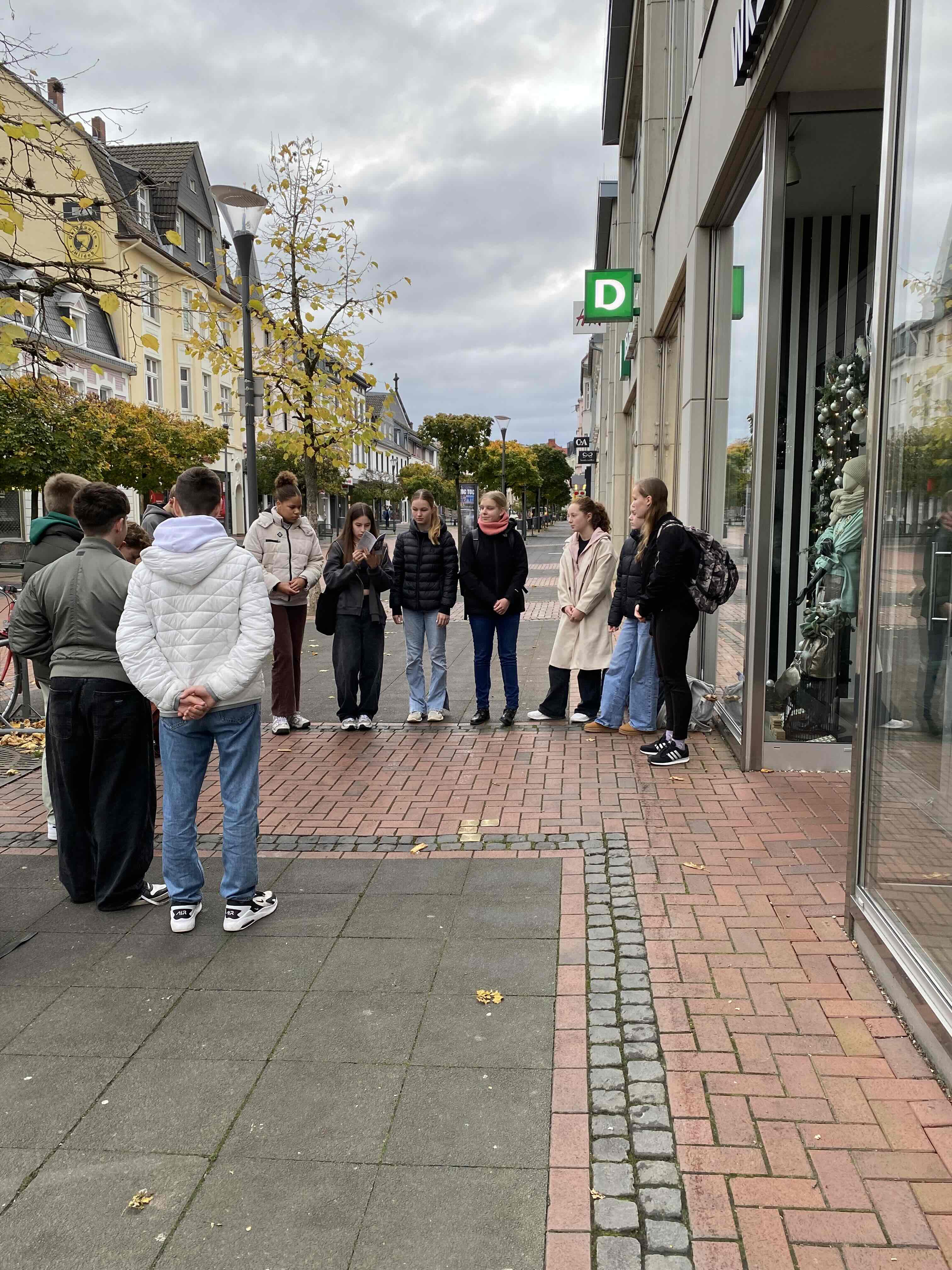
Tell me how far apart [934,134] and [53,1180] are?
13.8ft

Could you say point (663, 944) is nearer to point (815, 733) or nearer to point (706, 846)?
point (706, 846)

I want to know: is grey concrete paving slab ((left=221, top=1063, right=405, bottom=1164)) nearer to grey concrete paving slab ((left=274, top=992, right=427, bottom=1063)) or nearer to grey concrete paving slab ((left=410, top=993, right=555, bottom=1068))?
grey concrete paving slab ((left=274, top=992, right=427, bottom=1063))

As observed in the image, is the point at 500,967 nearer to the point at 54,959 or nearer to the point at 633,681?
the point at 54,959

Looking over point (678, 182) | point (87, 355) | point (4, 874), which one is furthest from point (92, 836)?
point (87, 355)

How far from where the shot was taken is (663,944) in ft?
13.2

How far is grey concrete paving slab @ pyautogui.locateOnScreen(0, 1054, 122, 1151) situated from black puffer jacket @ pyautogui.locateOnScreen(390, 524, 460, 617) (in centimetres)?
524

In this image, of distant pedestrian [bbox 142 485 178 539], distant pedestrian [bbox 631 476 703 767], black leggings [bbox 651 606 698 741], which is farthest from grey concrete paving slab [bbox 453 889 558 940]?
distant pedestrian [bbox 142 485 178 539]

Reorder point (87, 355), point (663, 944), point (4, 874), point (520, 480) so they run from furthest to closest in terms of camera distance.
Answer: point (520, 480)
point (87, 355)
point (4, 874)
point (663, 944)

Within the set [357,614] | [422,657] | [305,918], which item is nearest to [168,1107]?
[305,918]

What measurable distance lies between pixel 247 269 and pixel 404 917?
9.62 metres

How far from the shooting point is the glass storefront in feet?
10.7

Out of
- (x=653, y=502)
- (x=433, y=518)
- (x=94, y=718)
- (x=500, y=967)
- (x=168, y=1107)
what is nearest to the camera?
(x=168, y=1107)

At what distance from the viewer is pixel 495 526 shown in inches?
325

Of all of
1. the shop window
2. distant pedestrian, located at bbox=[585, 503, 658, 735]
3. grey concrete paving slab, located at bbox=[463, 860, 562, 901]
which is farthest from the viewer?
distant pedestrian, located at bbox=[585, 503, 658, 735]
